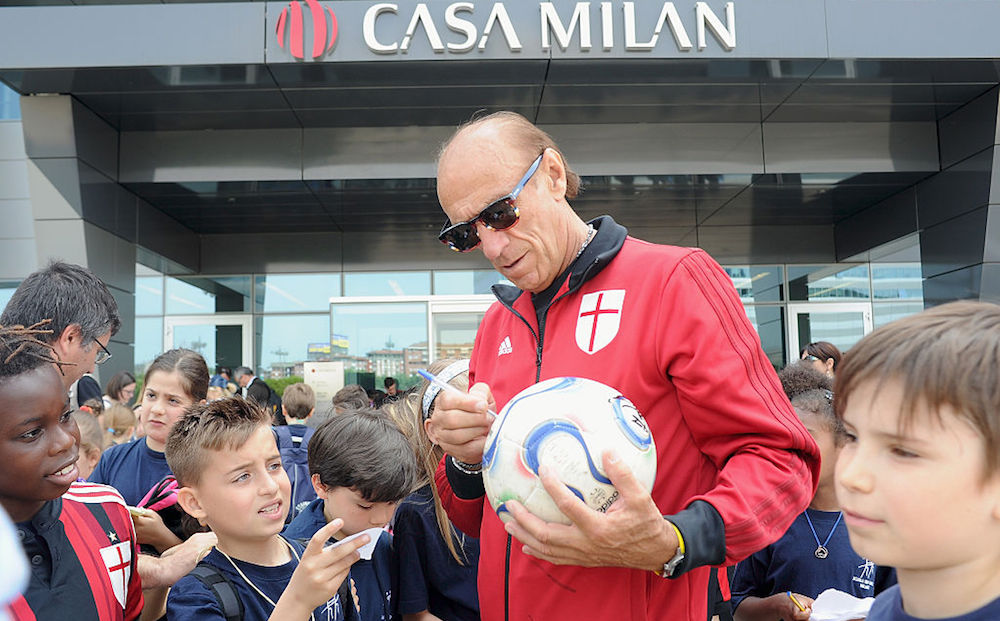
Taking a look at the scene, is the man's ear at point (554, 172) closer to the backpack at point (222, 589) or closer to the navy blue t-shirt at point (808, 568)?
the backpack at point (222, 589)

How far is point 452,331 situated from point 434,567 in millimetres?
9659

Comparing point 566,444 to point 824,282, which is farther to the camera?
point 824,282

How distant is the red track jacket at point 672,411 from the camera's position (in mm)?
1755

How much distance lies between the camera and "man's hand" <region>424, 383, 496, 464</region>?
203 centimetres

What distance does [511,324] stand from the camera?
241 centimetres

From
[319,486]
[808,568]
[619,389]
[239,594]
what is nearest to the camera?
[619,389]

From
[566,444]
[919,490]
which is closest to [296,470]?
[566,444]

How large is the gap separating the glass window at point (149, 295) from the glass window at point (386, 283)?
3.24m

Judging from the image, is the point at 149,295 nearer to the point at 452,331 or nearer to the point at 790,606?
the point at 452,331

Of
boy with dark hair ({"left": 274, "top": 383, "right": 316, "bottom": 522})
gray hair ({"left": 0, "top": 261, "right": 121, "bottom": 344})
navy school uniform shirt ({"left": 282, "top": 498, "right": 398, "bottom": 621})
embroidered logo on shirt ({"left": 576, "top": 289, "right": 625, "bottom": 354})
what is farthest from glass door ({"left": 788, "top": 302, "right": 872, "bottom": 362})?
embroidered logo on shirt ({"left": 576, "top": 289, "right": 625, "bottom": 354})

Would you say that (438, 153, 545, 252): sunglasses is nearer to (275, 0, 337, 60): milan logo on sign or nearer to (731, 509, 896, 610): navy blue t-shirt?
(731, 509, 896, 610): navy blue t-shirt

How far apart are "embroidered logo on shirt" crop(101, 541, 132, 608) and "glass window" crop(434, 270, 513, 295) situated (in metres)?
11.7

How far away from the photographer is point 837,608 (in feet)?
8.54

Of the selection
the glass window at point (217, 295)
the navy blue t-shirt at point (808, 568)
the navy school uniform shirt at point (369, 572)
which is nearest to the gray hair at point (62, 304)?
the navy school uniform shirt at point (369, 572)
